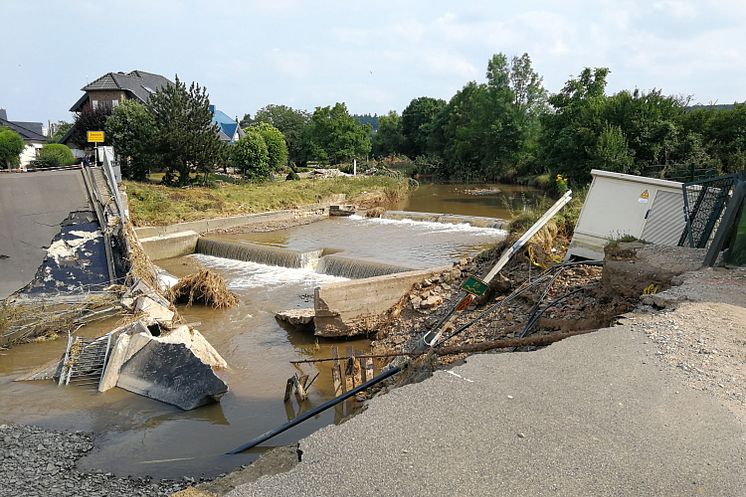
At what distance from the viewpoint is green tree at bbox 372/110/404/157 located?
71.9 metres

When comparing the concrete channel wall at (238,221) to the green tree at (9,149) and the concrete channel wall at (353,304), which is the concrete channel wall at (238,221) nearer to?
the concrete channel wall at (353,304)

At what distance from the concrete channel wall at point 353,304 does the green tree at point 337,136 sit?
133 ft

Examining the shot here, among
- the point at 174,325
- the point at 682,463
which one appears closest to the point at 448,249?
the point at 174,325

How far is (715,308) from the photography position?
6000mm

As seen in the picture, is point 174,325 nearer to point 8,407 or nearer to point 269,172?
point 8,407

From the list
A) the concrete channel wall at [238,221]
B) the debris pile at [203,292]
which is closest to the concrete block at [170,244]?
the concrete channel wall at [238,221]

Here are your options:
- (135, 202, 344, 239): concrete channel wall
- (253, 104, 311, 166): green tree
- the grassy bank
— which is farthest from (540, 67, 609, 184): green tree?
(253, 104, 311, 166): green tree

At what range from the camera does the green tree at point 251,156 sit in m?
34.3

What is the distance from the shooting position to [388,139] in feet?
241

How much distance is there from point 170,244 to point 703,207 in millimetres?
17999

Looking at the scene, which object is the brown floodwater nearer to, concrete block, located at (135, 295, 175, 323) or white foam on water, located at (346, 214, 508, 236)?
white foam on water, located at (346, 214, 508, 236)

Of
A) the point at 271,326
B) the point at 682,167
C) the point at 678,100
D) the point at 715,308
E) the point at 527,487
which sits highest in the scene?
the point at 678,100

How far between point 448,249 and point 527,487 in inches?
655

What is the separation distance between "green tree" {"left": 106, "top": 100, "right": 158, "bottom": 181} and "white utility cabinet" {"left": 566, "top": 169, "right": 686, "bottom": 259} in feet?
79.9
